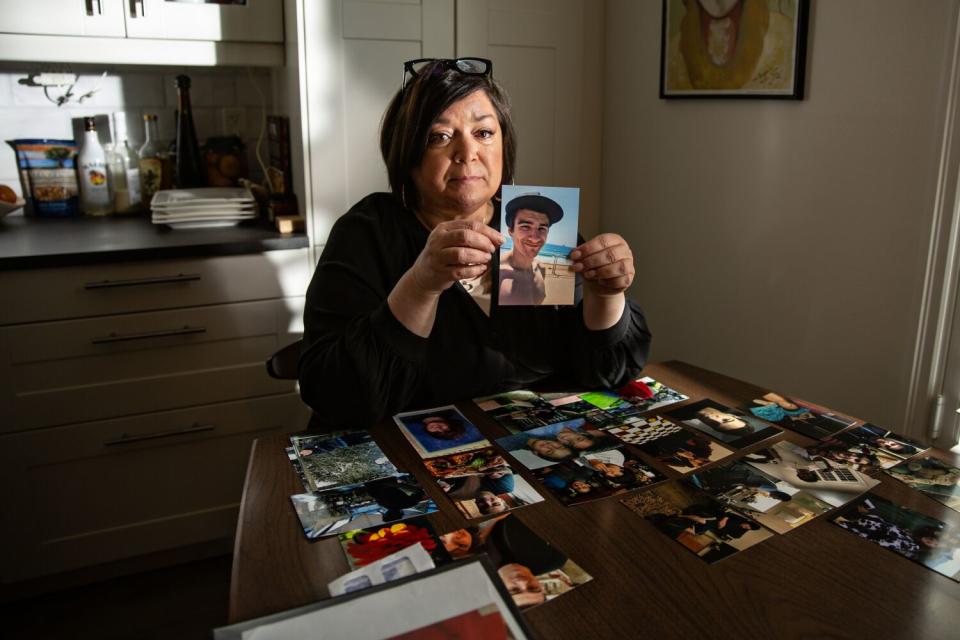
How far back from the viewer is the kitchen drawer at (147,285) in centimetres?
199

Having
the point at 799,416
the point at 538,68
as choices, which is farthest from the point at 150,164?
the point at 799,416

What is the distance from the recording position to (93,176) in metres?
2.57

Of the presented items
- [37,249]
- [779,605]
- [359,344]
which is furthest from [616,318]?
[37,249]

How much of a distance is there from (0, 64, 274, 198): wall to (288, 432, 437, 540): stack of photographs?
6.24 feet

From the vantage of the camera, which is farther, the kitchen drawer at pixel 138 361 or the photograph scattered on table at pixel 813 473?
the kitchen drawer at pixel 138 361

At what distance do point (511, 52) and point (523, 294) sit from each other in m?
1.46

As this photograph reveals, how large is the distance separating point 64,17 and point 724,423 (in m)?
2.09

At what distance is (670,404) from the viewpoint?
1.34 m

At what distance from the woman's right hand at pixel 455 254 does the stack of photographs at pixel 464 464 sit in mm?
221

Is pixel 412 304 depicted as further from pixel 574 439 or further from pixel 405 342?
→ pixel 574 439

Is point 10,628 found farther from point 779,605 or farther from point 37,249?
point 779,605

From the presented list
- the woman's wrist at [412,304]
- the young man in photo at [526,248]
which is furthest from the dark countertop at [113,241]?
the young man in photo at [526,248]

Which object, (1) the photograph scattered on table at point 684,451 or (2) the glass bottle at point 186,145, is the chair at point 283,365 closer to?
(1) the photograph scattered on table at point 684,451

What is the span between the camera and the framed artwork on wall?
1872mm
